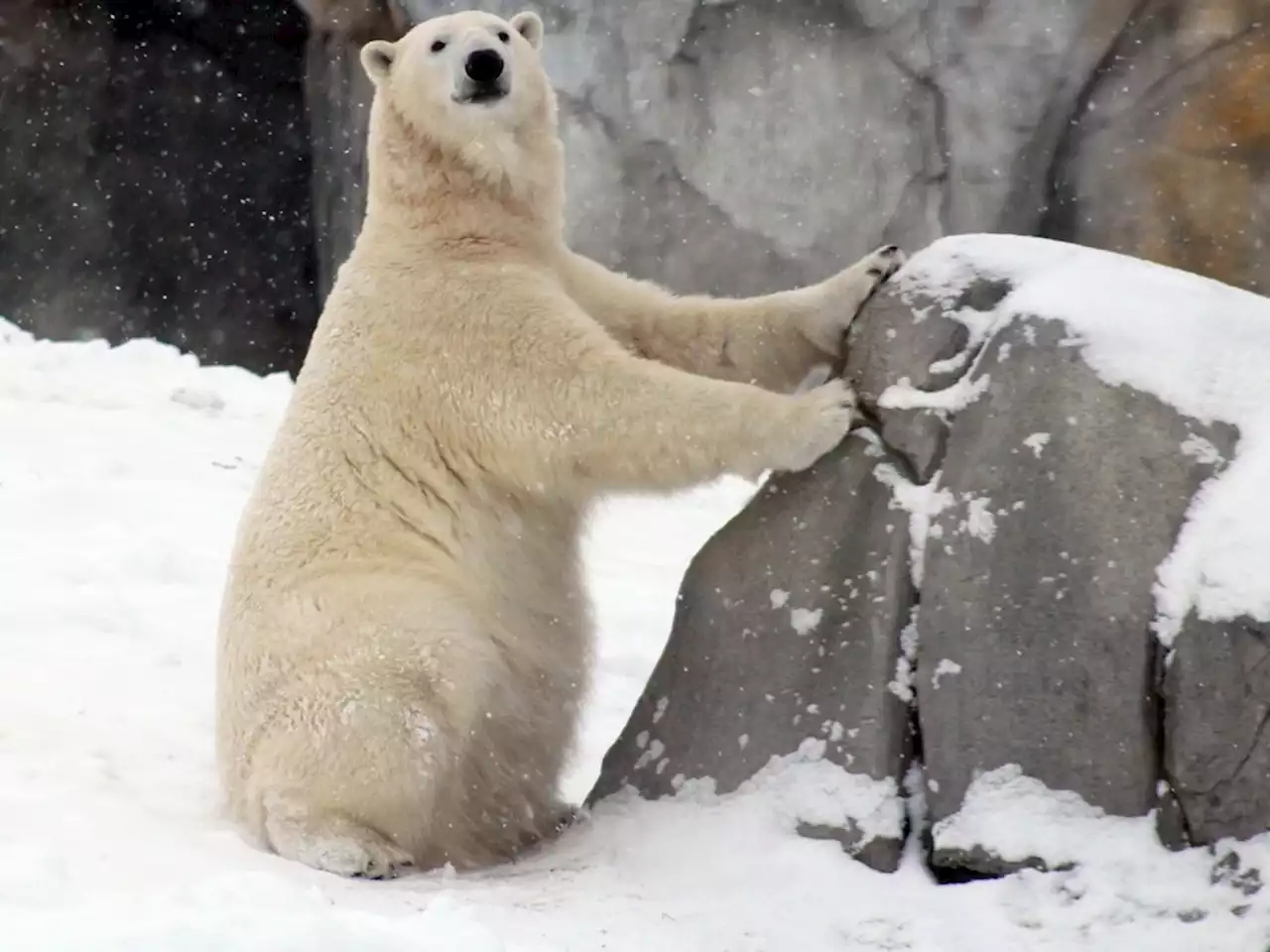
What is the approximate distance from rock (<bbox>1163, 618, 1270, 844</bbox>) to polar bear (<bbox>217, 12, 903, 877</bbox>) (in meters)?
0.84

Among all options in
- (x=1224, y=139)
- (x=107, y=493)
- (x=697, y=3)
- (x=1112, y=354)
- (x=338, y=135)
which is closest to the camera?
(x=1112, y=354)

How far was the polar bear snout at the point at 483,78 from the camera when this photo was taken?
11.8ft

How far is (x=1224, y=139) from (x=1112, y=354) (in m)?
4.86

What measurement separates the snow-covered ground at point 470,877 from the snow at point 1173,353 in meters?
0.08

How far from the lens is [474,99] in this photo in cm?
362

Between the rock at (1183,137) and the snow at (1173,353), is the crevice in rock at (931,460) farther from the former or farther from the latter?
the rock at (1183,137)

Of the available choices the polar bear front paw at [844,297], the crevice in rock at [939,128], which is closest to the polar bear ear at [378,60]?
the polar bear front paw at [844,297]

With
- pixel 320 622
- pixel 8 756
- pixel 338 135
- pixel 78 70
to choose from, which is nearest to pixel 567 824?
pixel 320 622

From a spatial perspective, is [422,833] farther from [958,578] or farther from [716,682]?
[958,578]

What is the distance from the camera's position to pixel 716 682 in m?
3.20

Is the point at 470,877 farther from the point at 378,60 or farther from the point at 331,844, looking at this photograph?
the point at 378,60

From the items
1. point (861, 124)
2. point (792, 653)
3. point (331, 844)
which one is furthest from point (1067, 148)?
point (331, 844)

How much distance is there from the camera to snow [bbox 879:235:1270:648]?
256 cm

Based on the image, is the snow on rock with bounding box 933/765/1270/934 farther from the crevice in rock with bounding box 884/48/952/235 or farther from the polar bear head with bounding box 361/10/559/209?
the crevice in rock with bounding box 884/48/952/235
